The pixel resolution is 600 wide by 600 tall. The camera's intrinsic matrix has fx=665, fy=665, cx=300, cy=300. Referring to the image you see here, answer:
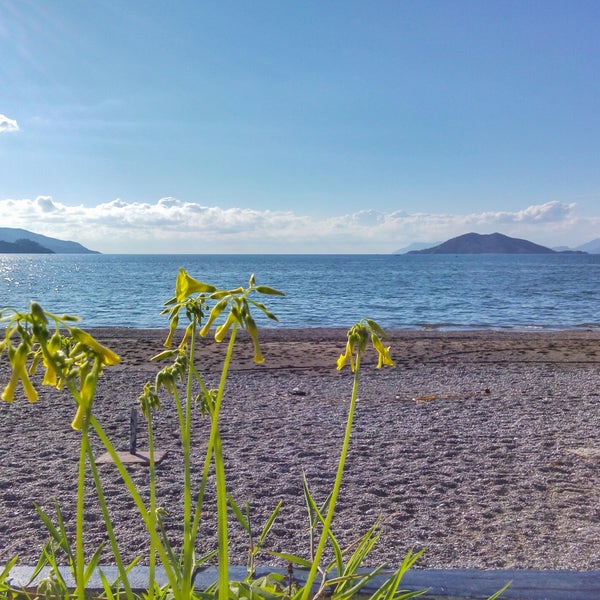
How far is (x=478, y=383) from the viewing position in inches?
422

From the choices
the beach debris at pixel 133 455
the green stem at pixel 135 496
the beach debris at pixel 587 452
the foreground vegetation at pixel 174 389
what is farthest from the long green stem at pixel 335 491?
the beach debris at pixel 587 452

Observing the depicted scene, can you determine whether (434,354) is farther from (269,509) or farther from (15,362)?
(15,362)

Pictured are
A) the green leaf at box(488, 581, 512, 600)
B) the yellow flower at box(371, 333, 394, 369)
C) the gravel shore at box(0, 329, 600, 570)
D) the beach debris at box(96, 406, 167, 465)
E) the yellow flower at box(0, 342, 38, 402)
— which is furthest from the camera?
the beach debris at box(96, 406, 167, 465)

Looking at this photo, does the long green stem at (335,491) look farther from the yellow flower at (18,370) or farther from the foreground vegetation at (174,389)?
the yellow flower at (18,370)

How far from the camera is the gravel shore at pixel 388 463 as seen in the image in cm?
394

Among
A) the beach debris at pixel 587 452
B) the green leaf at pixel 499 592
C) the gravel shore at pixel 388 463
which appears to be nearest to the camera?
the green leaf at pixel 499 592

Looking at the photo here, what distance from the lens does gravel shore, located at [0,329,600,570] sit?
3939mm

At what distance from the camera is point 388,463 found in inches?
221

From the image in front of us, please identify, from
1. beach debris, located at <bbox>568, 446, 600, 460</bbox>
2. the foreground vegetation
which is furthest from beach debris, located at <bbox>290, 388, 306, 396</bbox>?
the foreground vegetation

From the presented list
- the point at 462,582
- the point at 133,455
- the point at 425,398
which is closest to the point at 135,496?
the point at 462,582

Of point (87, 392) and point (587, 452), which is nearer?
point (87, 392)

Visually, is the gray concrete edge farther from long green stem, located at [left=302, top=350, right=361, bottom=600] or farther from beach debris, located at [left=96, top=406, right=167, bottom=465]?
beach debris, located at [left=96, top=406, right=167, bottom=465]

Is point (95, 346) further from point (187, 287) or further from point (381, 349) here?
point (381, 349)

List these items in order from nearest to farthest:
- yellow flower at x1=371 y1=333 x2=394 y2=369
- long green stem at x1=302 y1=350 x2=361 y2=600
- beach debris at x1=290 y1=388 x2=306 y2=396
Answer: long green stem at x1=302 y1=350 x2=361 y2=600 → yellow flower at x1=371 y1=333 x2=394 y2=369 → beach debris at x1=290 y1=388 x2=306 y2=396
